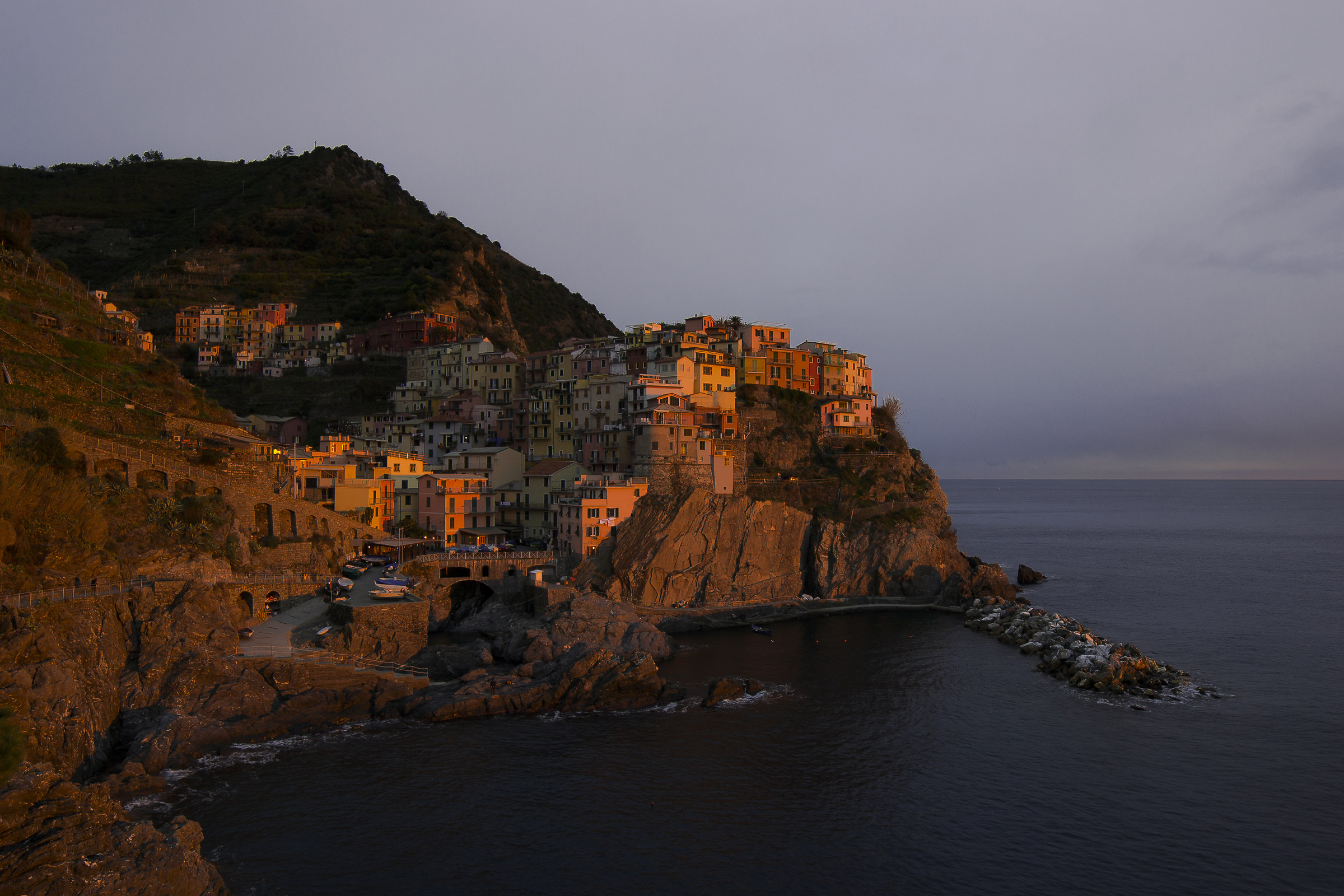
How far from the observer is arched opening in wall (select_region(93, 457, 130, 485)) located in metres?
39.6

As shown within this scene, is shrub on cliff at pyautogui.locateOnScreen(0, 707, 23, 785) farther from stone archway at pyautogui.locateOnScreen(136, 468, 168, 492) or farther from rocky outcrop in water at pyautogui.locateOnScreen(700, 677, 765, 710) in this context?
stone archway at pyautogui.locateOnScreen(136, 468, 168, 492)

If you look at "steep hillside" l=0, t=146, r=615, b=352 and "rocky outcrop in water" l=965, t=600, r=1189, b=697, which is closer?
"rocky outcrop in water" l=965, t=600, r=1189, b=697

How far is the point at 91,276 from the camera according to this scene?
371ft

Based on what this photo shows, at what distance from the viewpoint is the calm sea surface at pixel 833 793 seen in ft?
75.0

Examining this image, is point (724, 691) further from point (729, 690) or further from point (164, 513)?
point (164, 513)

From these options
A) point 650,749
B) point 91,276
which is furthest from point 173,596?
point 91,276

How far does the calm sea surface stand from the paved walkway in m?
6.26

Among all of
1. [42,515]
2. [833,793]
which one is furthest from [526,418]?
[833,793]

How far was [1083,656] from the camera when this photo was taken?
42125 millimetres

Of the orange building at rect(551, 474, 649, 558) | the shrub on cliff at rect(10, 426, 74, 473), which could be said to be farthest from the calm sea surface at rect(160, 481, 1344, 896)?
the shrub on cliff at rect(10, 426, 74, 473)

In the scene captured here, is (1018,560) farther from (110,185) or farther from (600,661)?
(110,185)

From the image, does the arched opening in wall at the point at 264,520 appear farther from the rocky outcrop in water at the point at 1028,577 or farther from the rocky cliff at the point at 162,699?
the rocky outcrop in water at the point at 1028,577

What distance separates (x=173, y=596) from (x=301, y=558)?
35.3 feet

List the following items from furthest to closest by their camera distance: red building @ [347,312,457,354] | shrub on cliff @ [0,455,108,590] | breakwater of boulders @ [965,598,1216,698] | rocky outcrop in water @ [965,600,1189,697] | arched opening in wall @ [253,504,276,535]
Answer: red building @ [347,312,457,354], arched opening in wall @ [253,504,276,535], rocky outcrop in water @ [965,600,1189,697], breakwater of boulders @ [965,598,1216,698], shrub on cliff @ [0,455,108,590]
